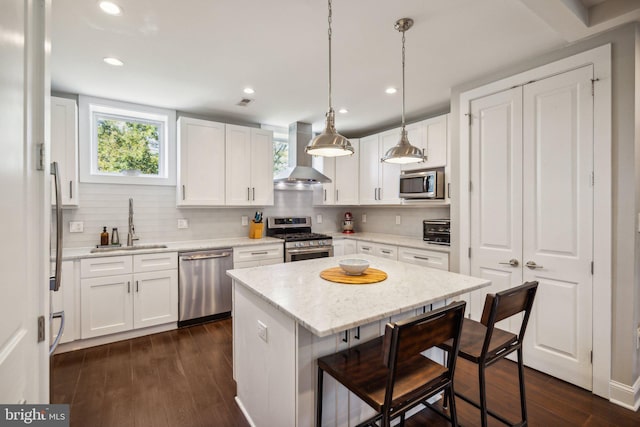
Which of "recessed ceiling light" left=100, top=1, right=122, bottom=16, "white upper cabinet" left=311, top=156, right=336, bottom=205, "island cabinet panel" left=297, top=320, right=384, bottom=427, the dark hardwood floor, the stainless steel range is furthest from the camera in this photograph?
"white upper cabinet" left=311, top=156, right=336, bottom=205

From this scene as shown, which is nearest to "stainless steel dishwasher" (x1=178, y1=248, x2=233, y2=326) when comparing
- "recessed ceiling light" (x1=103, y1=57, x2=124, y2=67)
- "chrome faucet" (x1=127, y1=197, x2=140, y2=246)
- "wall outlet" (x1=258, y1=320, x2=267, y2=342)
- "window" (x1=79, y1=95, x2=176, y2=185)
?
"chrome faucet" (x1=127, y1=197, x2=140, y2=246)

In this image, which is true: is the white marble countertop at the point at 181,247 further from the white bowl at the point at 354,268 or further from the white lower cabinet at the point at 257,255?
the white bowl at the point at 354,268

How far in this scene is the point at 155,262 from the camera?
317 cm

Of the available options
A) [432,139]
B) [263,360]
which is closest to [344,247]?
[432,139]

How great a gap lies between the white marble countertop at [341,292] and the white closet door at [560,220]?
3.03 ft

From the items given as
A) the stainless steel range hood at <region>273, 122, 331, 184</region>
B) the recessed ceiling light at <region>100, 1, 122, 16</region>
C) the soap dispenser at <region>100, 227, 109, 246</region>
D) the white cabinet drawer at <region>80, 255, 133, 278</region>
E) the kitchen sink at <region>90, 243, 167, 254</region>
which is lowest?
the white cabinet drawer at <region>80, 255, 133, 278</region>

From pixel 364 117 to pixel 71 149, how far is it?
3282 mm

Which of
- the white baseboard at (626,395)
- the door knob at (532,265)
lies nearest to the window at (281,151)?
the door knob at (532,265)

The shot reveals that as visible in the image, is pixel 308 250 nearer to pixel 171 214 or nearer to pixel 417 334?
pixel 171 214

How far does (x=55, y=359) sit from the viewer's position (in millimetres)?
2668

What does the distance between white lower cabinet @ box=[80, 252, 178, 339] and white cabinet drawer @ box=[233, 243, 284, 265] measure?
0.68 metres

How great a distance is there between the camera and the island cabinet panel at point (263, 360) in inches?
57.3

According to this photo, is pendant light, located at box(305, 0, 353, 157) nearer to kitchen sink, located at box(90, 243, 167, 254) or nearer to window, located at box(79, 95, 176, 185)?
kitchen sink, located at box(90, 243, 167, 254)

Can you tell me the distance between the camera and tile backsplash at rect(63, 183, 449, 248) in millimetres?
3295
